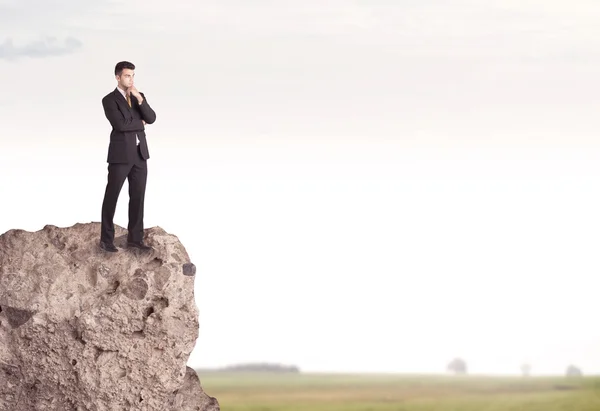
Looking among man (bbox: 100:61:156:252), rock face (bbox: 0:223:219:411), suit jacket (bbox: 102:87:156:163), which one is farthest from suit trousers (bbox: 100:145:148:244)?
rock face (bbox: 0:223:219:411)

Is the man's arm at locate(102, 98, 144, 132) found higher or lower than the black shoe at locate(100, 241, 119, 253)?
higher

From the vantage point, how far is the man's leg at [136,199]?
46.8 feet

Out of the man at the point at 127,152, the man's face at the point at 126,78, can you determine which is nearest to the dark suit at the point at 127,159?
the man at the point at 127,152

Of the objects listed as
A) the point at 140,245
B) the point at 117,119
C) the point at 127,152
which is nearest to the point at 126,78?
the point at 117,119

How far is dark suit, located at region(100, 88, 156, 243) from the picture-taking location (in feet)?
46.3

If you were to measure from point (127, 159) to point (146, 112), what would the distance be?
1.97ft

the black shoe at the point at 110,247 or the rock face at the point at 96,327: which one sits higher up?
the black shoe at the point at 110,247

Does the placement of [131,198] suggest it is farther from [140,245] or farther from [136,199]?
[140,245]

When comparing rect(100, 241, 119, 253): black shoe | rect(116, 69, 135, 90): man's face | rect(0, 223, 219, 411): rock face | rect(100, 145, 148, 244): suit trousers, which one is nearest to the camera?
rect(0, 223, 219, 411): rock face

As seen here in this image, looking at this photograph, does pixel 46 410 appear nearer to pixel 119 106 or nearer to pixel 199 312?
pixel 199 312

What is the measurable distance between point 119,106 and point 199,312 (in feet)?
8.49

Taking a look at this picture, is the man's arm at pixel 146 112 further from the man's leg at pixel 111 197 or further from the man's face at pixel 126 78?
the man's leg at pixel 111 197

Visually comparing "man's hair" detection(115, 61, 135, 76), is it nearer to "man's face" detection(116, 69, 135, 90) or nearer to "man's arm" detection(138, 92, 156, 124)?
"man's face" detection(116, 69, 135, 90)

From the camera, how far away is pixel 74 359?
13.9 metres
